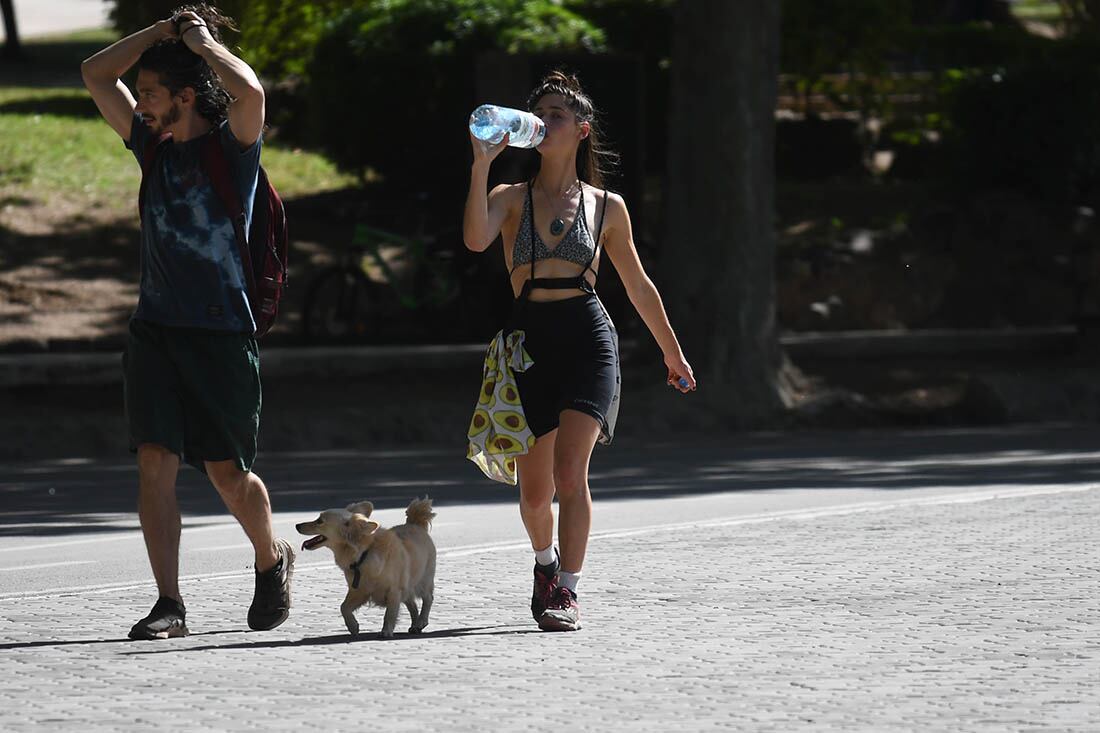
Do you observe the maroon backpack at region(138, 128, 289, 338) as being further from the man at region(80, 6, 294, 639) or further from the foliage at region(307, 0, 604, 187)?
the foliage at region(307, 0, 604, 187)

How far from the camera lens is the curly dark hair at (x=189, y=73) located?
683 cm

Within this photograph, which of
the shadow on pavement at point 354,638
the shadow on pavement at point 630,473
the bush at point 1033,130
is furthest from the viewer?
the bush at point 1033,130

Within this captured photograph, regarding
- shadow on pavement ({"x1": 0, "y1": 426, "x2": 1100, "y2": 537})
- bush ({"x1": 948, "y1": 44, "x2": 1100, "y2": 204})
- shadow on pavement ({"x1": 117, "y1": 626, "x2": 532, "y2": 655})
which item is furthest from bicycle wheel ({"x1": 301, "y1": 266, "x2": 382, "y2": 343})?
shadow on pavement ({"x1": 117, "y1": 626, "x2": 532, "y2": 655})

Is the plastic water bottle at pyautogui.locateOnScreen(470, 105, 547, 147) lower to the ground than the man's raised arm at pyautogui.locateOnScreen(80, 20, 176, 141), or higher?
lower

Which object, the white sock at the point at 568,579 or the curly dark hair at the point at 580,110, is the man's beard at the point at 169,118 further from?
the white sock at the point at 568,579

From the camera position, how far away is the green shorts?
22.3 feet

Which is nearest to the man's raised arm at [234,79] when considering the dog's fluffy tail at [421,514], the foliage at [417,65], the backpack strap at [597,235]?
the backpack strap at [597,235]

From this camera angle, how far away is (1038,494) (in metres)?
11.5

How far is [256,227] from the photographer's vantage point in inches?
274

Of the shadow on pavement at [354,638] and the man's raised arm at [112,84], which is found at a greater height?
the man's raised arm at [112,84]

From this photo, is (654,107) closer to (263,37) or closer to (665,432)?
(263,37)

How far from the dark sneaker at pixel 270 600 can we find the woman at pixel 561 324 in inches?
34.3

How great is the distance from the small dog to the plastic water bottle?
128 centimetres

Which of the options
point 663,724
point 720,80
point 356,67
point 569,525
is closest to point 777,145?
point 356,67
